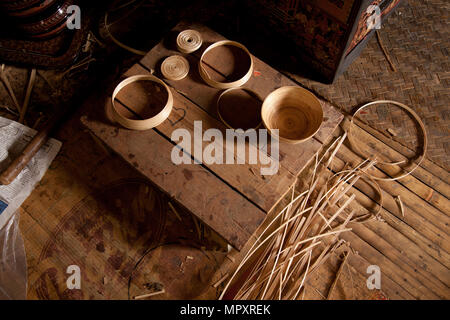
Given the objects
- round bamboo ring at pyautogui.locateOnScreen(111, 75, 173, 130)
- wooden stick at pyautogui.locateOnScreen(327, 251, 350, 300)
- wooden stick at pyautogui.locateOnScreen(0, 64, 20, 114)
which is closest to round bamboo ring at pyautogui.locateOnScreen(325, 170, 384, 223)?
wooden stick at pyautogui.locateOnScreen(327, 251, 350, 300)

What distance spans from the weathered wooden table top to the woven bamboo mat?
0.71m

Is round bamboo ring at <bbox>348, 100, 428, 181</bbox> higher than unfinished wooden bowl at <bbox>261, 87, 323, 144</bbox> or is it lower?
higher

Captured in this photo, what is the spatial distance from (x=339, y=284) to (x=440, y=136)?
1243 mm

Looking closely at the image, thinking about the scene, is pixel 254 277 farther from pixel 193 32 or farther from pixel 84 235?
pixel 193 32

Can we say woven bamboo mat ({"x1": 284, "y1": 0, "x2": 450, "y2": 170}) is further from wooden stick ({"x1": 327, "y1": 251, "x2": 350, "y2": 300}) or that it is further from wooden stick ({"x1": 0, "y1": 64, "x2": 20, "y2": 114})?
wooden stick ({"x1": 0, "y1": 64, "x2": 20, "y2": 114})

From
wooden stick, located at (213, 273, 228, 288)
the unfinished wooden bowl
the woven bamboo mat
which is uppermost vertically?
the woven bamboo mat

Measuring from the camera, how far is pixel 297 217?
1.95 meters

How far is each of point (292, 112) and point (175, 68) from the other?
70cm

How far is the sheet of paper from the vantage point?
6.90ft

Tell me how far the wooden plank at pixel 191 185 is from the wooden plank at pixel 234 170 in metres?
0.04

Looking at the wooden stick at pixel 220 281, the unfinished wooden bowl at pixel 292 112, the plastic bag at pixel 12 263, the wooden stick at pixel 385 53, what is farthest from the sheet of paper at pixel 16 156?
the wooden stick at pixel 385 53

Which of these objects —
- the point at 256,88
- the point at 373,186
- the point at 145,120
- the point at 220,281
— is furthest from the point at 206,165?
the point at 373,186

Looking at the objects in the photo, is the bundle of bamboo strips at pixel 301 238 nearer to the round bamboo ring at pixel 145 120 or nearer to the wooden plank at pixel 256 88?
the wooden plank at pixel 256 88
